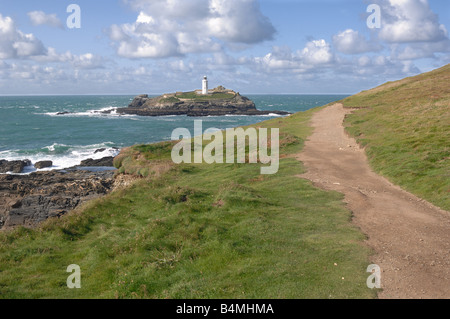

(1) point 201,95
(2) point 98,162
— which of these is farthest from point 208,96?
(2) point 98,162

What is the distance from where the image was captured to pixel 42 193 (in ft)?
97.1

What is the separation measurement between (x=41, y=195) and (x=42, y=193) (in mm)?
1581

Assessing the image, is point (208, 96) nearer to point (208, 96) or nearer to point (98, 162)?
point (208, 96)

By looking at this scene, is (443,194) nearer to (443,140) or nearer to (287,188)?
(287,188)

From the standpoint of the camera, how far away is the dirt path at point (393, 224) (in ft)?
32.0

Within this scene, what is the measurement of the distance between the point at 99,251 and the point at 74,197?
16.4 meters

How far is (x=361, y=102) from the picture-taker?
173 feet

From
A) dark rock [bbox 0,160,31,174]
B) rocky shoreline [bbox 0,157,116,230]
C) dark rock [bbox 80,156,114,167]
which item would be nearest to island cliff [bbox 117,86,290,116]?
dark rock [bbox 80,156,114,167]

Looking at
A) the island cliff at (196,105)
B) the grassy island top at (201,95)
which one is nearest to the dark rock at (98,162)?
the island cliff at (196,105)

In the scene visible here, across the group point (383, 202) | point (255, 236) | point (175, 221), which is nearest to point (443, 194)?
point (383, 202)

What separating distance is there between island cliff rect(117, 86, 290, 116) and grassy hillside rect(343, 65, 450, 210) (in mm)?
86734

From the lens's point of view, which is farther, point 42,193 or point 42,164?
point 42,164

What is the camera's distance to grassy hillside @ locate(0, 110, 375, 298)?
10.0 metres
